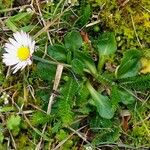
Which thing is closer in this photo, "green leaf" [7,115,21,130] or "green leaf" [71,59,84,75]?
"green leaf" [71,59,84,75]

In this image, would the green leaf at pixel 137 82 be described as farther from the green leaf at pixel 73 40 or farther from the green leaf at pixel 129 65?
the green leaf at pixel 73 40

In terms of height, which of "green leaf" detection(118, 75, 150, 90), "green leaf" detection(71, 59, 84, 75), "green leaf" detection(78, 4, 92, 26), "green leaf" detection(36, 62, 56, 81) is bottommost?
"green leaf" detection(118, 75, 150, 90)

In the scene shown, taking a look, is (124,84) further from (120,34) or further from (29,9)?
(29,9)

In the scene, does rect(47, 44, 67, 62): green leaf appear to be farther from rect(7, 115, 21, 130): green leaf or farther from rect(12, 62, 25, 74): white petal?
rect(7, 115, 21, 130): green leaf

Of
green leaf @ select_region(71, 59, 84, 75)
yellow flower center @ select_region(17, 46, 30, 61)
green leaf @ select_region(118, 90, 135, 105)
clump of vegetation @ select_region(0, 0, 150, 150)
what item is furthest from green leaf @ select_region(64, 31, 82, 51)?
green leaf @ select_region(118, 90, 135, 105)

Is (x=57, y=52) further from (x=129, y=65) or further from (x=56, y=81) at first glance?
(x=129, y=65)

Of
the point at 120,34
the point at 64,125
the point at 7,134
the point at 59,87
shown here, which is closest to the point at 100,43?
the point at 120,34
